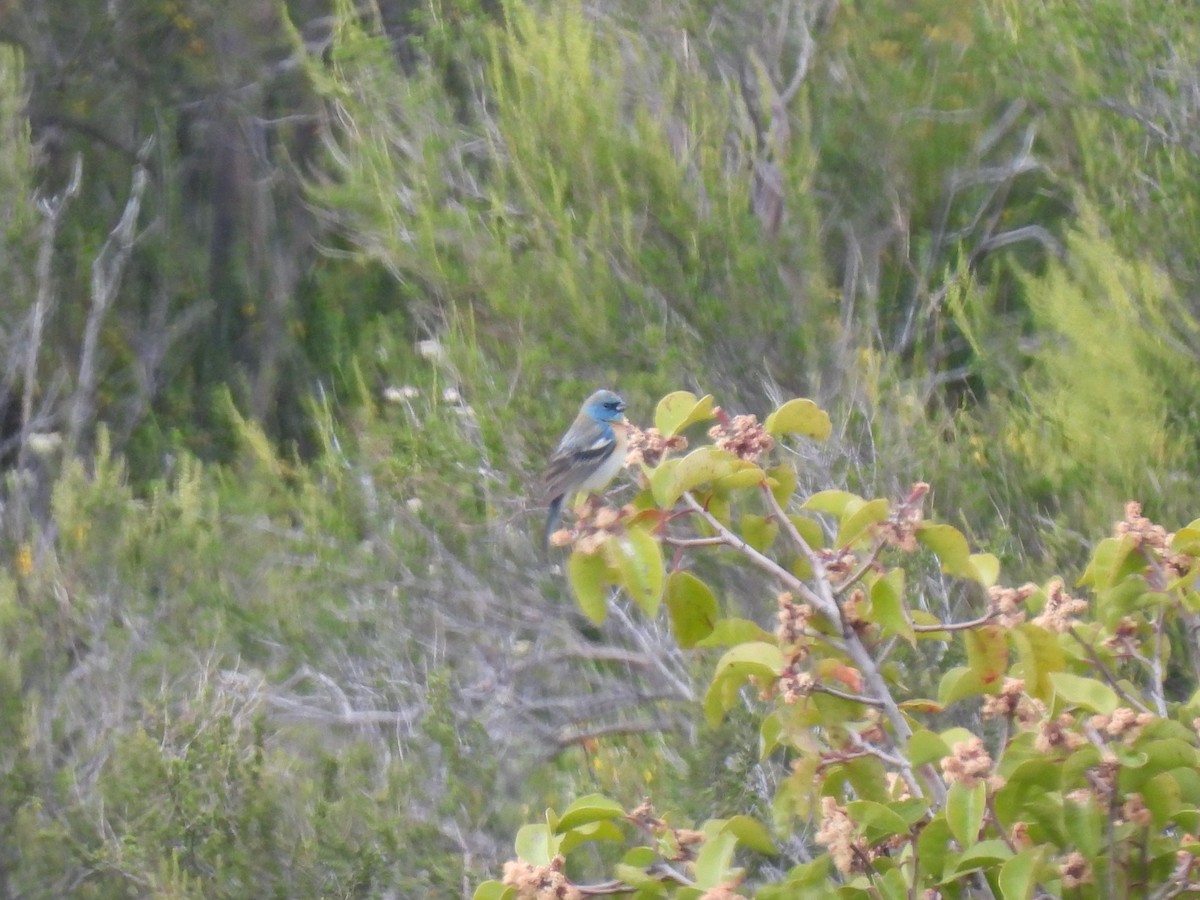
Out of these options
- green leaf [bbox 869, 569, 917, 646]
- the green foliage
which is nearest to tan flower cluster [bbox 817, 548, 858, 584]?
the green foliage

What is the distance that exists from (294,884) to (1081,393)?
2.96 m

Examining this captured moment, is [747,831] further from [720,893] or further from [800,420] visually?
[800,420]

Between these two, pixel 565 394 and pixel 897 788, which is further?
pixel 565 394

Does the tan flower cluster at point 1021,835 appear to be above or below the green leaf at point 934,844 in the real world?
below

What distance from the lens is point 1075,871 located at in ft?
7.02

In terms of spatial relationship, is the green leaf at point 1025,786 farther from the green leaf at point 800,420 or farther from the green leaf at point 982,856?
the green leaf at point 800,420

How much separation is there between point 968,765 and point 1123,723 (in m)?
0.19

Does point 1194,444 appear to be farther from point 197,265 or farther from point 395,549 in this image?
point 197,265

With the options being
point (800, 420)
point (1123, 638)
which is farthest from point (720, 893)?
point (1123, 638)

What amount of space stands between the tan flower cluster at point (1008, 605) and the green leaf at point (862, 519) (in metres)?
0.19

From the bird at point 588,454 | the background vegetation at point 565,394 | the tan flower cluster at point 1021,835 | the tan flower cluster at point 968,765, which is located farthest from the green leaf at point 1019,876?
the bird at point 588,454

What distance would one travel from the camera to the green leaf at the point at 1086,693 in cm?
200

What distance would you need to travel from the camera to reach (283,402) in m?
10.5

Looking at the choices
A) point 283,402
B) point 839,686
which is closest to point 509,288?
point 839,686
